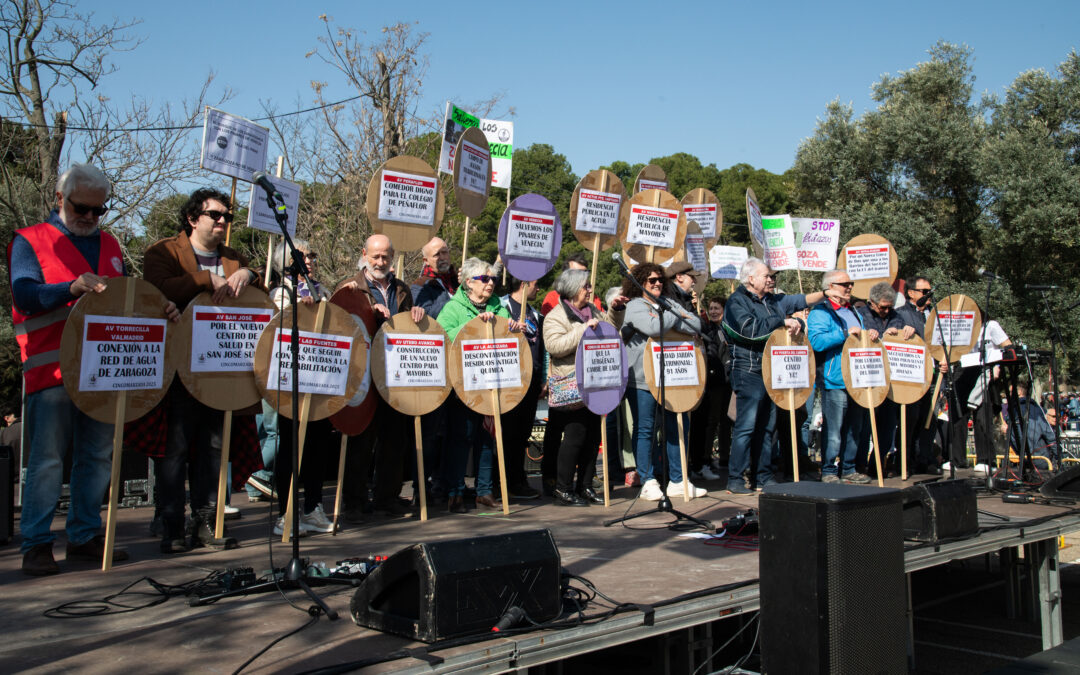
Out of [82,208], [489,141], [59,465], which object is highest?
[489,141]

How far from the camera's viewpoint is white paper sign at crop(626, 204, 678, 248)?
8195 millimetres

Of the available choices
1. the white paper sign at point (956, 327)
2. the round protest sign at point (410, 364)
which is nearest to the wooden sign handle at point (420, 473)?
the round protest sign at point (410, 364)

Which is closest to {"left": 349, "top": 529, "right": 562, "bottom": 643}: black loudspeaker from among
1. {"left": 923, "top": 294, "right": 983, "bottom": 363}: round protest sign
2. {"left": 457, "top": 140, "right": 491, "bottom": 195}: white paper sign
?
{"left": 457, "top": 140, "right": 491, "bottom": 195}: white paper sign

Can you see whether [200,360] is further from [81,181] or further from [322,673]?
[322,673]

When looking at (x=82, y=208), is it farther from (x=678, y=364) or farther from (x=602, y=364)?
(x=678, y=364)

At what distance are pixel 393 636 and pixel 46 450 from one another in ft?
7.76

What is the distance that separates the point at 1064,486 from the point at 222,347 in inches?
248

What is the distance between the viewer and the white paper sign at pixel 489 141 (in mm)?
7562

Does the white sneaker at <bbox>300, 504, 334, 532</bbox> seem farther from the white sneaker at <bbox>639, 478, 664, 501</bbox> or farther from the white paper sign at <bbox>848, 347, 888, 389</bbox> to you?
the white paper sign at <bbox>848, 347, 888, 389</bbox>

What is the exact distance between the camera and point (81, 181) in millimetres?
4422

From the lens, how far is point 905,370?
8383 millimetres

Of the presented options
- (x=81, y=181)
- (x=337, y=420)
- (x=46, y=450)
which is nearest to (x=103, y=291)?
(x=81, y=181)

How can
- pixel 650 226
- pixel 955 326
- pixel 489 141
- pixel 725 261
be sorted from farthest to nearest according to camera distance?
pixel 725 261 < pixel 489 141 < pixel 955 326 < pixel 650 226

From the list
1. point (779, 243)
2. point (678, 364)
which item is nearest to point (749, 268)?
point (678, 364)
